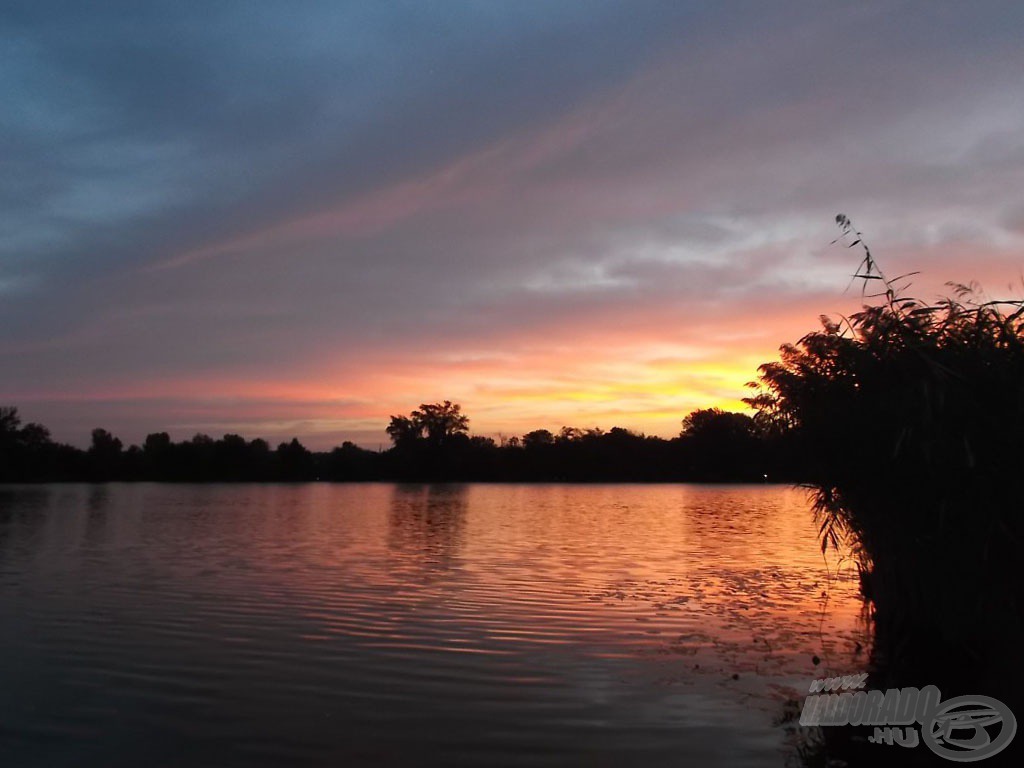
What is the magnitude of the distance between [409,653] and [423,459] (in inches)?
6984

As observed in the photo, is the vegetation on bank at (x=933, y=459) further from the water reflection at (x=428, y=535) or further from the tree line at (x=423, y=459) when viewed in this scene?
the tree line at (x=423, y=459)

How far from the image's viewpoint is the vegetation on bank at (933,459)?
36.4ft

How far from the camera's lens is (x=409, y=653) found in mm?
15422

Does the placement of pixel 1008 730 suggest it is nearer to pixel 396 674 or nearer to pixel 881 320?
pixel 881 320

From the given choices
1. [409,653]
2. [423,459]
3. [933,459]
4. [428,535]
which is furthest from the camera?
[423,459]

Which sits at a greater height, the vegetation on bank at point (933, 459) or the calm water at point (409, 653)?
the vegetation on bank at point (933, 459)

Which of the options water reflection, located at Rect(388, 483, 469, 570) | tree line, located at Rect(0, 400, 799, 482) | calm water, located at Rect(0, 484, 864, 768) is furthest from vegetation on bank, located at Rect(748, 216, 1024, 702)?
tree line, located at Rect(0, 400, 799, 482)

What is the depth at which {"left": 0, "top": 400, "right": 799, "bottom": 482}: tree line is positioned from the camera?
173 m

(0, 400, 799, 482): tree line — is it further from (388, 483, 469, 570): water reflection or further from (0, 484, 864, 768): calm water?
(0, 484, 864, 768): calm water

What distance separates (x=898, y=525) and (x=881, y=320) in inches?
113

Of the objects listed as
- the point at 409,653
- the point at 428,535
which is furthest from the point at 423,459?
the point at 409,653

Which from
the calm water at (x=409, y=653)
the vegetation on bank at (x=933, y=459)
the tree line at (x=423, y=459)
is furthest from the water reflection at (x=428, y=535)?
the tree line at (x=423, y=459)

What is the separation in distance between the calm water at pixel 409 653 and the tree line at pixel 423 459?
138546 mm

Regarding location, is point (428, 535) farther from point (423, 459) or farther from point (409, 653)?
point (423, 459)
